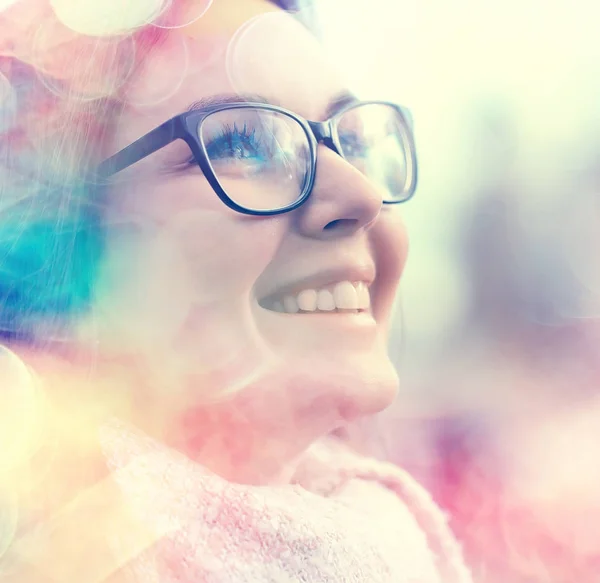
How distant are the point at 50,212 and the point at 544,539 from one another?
0.62m

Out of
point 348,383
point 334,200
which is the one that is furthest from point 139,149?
point 348,383

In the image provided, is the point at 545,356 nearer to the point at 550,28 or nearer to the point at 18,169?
the point at 550,28

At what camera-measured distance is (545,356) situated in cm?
71

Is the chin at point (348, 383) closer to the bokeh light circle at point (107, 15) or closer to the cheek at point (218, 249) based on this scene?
the cheek at point (218, 249)

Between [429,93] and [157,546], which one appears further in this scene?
[429,93]

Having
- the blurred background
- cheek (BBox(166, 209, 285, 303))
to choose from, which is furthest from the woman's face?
the blurred background

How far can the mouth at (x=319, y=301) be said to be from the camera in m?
0.57

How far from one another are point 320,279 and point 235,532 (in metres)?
0.24

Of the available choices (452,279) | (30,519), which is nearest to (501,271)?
(452,279)

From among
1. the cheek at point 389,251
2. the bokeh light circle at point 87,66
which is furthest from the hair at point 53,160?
the cheek at point 389,251

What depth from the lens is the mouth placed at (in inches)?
22.5

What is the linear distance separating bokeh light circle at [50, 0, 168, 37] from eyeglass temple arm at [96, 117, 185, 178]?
97mm

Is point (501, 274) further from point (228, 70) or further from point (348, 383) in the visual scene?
point (228, 70)

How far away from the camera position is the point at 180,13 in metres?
0.56
